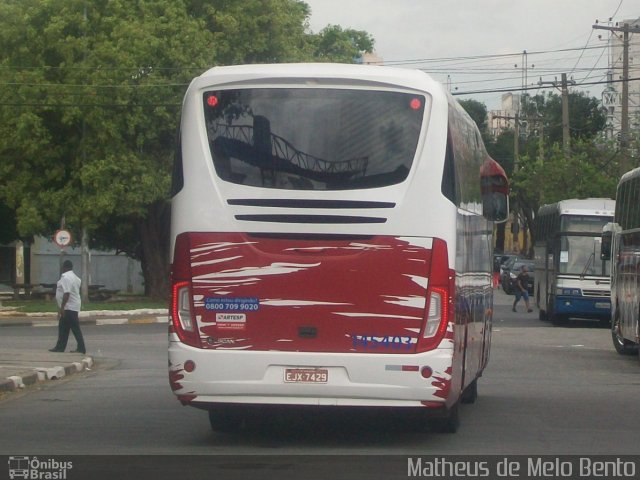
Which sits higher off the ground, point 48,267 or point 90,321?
point 48,267

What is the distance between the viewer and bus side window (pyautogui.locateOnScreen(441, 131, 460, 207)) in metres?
11.1

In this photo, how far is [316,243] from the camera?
11039 mm

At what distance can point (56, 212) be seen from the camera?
44.3 meters

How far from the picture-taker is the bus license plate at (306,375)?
35.8 ft

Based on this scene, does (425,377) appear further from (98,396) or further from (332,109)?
(98,396)

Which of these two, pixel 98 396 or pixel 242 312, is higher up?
pixel 242 312

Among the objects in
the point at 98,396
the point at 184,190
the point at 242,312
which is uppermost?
the point at 184,190

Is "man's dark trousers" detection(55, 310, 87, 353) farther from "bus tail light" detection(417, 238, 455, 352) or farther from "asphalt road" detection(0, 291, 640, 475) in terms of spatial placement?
"bus tail light" detection(417, 238, 455, 352)

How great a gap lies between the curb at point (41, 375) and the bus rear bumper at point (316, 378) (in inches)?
290

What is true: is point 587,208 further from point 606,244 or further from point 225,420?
point 225,420

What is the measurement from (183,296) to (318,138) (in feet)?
5.86
